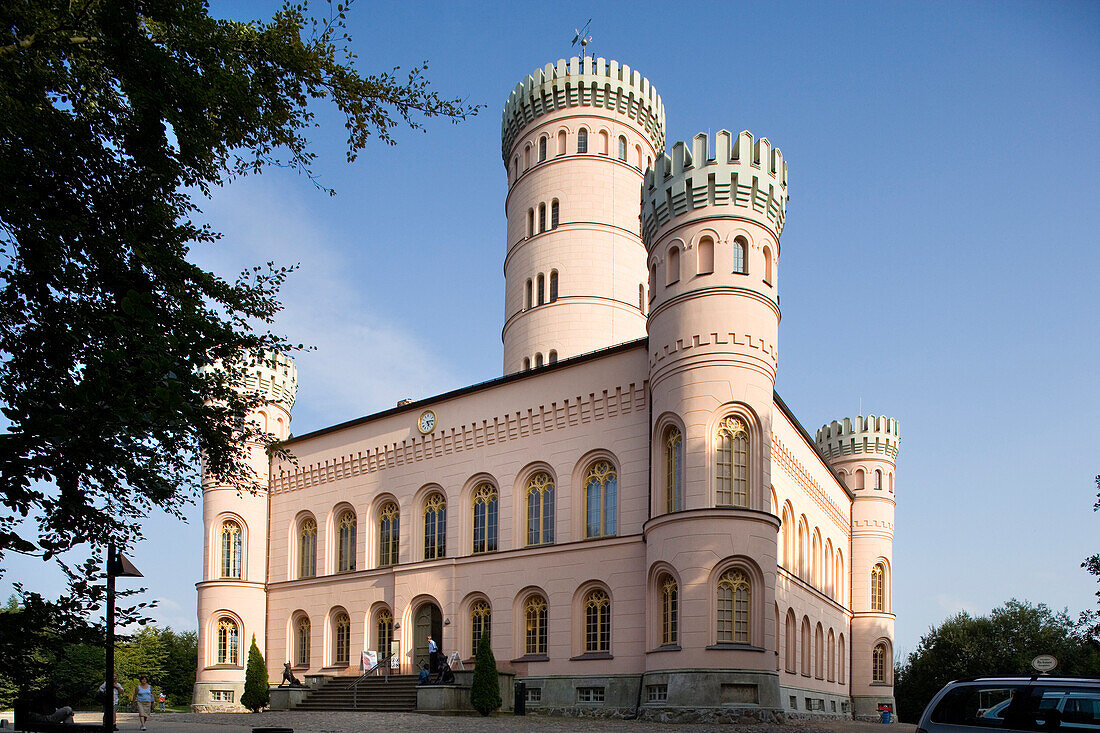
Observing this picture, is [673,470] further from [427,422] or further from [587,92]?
[587,92]

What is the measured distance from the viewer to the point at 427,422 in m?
35.7

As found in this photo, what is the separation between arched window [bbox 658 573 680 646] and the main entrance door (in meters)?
9.42

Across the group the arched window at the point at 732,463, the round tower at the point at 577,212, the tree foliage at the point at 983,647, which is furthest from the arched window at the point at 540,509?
the tree foliage at the point at 983,647

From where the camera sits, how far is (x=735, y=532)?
26.2m

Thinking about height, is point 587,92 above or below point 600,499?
above

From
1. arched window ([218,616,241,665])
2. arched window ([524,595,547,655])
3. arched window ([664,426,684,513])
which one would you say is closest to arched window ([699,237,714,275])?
arched window ([664,426,684,513])

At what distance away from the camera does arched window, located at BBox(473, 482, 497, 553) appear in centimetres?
3331

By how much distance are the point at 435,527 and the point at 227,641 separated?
1129 cm

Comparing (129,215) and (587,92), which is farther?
(587,92)

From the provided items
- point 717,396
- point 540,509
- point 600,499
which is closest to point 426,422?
point 540,509

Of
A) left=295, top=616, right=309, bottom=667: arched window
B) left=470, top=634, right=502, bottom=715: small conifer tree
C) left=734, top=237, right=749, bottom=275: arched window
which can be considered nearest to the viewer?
left=470, top=634, right=502, bottom=715: small conifer tree

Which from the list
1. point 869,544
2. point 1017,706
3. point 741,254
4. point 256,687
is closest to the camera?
point 1017,706

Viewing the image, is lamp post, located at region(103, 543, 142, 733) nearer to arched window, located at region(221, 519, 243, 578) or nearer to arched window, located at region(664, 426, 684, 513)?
arched window, located at region(664, 426, 684, 513)

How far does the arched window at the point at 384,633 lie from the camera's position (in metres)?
34.9
